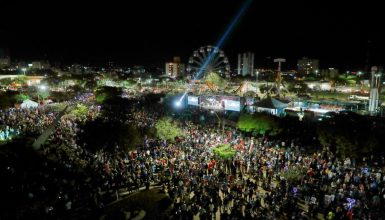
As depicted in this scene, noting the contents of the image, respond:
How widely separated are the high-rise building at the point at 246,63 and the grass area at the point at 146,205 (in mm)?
144040

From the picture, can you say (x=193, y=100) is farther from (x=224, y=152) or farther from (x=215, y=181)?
(x=215, y=181)

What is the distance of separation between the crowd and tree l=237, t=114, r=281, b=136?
329 cm

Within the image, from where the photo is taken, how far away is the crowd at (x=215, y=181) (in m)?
11.4

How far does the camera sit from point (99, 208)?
1180 cm

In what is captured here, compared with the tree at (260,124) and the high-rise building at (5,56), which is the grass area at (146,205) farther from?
the high-rise building at (5,56)

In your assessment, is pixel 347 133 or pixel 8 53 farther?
pixel 8 53

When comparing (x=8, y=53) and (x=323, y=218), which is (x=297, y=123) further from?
(x=8, y=53)

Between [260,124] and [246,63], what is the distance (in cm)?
13440

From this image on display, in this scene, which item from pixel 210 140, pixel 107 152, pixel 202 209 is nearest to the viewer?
pixel 202 209

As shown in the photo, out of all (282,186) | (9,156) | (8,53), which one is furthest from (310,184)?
(8,53)

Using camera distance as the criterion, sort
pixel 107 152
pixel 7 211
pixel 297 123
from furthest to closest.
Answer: pixel 297 123
pixel 107 152
pixel 7 211

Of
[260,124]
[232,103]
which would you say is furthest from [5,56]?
[260,124]

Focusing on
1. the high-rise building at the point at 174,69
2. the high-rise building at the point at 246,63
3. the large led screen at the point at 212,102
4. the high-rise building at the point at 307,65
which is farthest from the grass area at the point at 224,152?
the high-rise building at the point at 174,69

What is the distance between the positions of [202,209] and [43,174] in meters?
6.03
